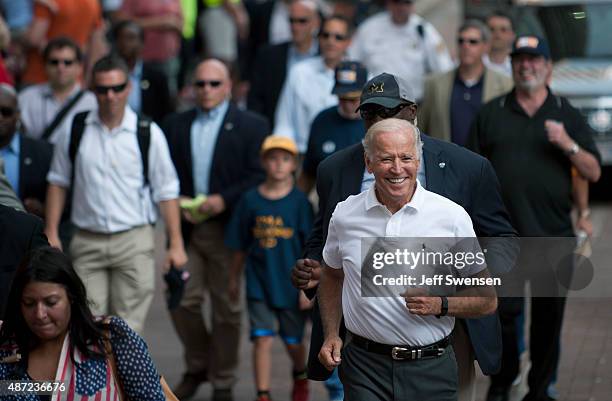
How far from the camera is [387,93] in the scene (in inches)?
273

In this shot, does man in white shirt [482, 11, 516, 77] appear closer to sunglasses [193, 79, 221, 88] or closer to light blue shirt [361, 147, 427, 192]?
sunglasses [193, 79, 221, 88]

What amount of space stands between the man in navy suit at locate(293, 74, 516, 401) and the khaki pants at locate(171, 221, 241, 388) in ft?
10.8

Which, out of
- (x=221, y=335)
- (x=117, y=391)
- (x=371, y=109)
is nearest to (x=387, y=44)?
(x=221, y=335)

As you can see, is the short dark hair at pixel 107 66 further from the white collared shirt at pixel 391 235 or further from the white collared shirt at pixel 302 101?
the white collared shirt at pixel 391 235

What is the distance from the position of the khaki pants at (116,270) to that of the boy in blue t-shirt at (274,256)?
631mm

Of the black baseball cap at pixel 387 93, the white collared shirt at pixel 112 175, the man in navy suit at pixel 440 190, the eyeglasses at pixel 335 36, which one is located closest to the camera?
the black baseball cap at pixel 387 93

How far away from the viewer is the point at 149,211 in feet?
32.6

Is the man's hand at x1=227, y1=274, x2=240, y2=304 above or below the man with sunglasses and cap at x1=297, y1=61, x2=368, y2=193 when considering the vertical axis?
below

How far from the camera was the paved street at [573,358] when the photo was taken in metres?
9.55

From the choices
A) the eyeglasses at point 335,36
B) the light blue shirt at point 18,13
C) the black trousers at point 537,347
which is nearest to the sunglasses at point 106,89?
the eyeglasses at point 335,36

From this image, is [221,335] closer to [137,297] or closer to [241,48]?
[137,297]

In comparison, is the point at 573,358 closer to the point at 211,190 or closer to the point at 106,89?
the point at 211,190

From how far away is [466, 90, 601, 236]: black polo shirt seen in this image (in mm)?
9414

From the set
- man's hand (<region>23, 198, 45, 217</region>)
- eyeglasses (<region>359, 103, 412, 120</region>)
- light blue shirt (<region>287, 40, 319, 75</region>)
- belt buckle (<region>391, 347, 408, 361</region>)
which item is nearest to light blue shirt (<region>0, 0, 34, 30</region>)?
light blue shirt (<region>287, 40, 319, 75</region>)
